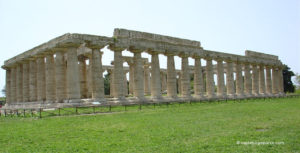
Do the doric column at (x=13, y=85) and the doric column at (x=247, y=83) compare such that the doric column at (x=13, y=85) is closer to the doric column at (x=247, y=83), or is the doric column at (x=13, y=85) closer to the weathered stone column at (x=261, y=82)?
the doric column at (x=247, y=83)

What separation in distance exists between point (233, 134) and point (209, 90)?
3830cm

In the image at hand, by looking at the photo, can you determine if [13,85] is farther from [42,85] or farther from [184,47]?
[184,47]

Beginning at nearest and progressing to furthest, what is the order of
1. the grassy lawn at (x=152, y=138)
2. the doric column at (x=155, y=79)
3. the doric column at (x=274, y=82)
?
1. the grassy lawn at (x=152, y=138)
2. the doric column at (x=155, y=79)
3. the doric column at (x=274, y=82)

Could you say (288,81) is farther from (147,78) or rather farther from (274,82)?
(147,78)

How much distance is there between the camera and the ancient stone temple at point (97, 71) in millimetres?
37438

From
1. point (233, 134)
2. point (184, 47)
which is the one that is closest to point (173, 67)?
point (184, 47)

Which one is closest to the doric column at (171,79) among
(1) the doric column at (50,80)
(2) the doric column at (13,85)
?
(1) the doric column at (50,80)

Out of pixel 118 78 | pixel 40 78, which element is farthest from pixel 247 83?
pixel 40 78

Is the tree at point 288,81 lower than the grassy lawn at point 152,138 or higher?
higher

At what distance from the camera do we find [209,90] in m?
52.7

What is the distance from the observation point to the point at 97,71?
38625 millimetres

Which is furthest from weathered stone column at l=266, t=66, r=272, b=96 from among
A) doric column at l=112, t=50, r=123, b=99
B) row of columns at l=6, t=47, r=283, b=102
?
doric column at l=112, t=50, r=123, b=99

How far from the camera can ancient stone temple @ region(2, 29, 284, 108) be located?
123 feet

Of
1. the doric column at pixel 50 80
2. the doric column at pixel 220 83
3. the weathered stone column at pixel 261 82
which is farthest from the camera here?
the weathered stone column at pixel 261 82
